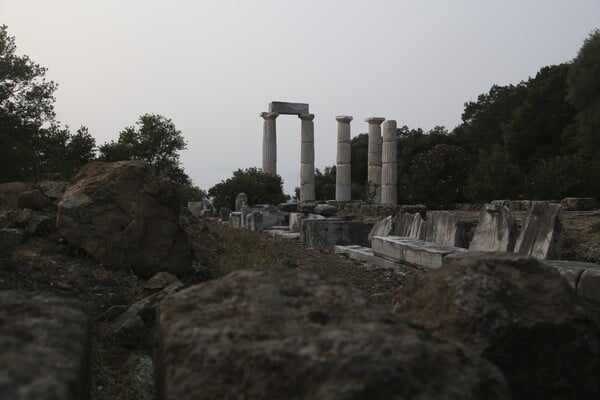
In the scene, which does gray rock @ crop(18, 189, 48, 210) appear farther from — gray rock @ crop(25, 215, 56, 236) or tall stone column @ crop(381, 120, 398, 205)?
tall stone column @ crop(381, 120, 398, 205)

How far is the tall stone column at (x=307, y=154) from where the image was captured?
31.7m

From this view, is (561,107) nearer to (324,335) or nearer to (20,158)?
(20,158)

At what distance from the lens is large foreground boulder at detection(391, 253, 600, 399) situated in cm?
226

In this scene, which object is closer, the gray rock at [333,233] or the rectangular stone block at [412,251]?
the rectangular stone block at [412,251]

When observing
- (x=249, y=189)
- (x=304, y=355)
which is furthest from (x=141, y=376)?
(x=249, y=189)

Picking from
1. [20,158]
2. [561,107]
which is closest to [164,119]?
[20,158]

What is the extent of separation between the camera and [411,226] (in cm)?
1128

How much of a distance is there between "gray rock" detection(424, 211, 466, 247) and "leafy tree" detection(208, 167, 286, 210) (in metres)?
15.5

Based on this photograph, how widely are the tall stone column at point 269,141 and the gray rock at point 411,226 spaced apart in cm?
2003

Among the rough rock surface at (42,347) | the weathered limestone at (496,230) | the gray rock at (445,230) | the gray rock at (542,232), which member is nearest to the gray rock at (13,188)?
the gray rock at (445,230)

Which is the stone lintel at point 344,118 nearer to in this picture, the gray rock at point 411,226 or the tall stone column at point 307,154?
the tall stone column at point 307,154

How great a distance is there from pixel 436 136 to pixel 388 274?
119 ft

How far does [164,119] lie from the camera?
3478 cm

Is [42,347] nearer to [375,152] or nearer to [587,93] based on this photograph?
[587,93]
